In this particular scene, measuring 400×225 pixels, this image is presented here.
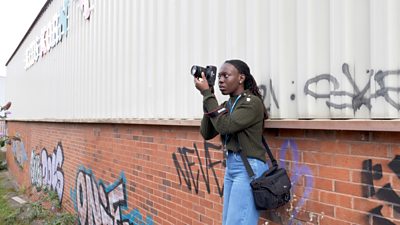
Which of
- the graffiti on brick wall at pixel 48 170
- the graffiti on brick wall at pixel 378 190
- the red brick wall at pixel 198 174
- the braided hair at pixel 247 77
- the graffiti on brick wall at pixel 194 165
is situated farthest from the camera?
the graffiti on brick wall at pixel 48 170

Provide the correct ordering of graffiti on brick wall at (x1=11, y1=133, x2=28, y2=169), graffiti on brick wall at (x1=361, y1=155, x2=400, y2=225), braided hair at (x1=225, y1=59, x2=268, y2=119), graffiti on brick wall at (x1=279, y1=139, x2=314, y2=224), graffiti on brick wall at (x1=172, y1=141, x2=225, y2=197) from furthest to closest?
1. graffiti on brick wall at (x1=11, y1=133, x2=28, y2=169)
2. graffiti on brick wall at (x1=172, y1=141, x2=225, y2=197)
3. braided hair at (x1=225, y1=59, x2=268, y2=119)
4. graffiti on brick wall at (x1=279, y1=139, x2=314, y2=224)
5. graffiti on brick wall at (x1=361, y1=155, x2=400, y2=225)

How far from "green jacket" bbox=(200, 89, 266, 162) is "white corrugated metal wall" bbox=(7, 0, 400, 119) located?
0.29 metres

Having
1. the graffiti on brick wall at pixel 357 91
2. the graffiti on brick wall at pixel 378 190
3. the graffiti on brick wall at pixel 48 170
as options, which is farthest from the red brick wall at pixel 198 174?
the graffiti on brick wall at pixel 48 170

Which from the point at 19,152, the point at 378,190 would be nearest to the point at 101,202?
the point at 378,190

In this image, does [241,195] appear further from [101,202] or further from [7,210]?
[7,210]

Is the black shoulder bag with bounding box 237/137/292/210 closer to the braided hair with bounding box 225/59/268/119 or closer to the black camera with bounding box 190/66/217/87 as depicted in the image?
the braided hair with bounding box 225/59/268/119

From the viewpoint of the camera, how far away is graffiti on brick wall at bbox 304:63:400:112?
2.12 m

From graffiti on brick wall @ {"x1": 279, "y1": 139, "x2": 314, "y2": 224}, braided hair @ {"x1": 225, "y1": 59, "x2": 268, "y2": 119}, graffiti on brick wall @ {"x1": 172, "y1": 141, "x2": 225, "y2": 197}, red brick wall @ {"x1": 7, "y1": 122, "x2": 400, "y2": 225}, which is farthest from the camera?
graffiti on brick wall @ {"x1": 172, "y1": 141, "x2": 225, "y2": 197}

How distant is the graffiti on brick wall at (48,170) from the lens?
29.5ft

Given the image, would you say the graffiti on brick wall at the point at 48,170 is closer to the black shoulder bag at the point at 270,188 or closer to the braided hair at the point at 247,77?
the braided hair at the point at 247,77

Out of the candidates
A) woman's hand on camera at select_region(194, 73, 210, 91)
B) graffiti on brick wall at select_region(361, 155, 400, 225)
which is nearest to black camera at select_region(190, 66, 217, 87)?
woman's hand on camera at select_region(194, 73, 210, 91)

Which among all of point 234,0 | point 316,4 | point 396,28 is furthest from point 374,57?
point 234,0

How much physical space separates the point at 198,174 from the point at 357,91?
1859 millimetres

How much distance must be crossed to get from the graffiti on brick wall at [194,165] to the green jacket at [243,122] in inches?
31.2
